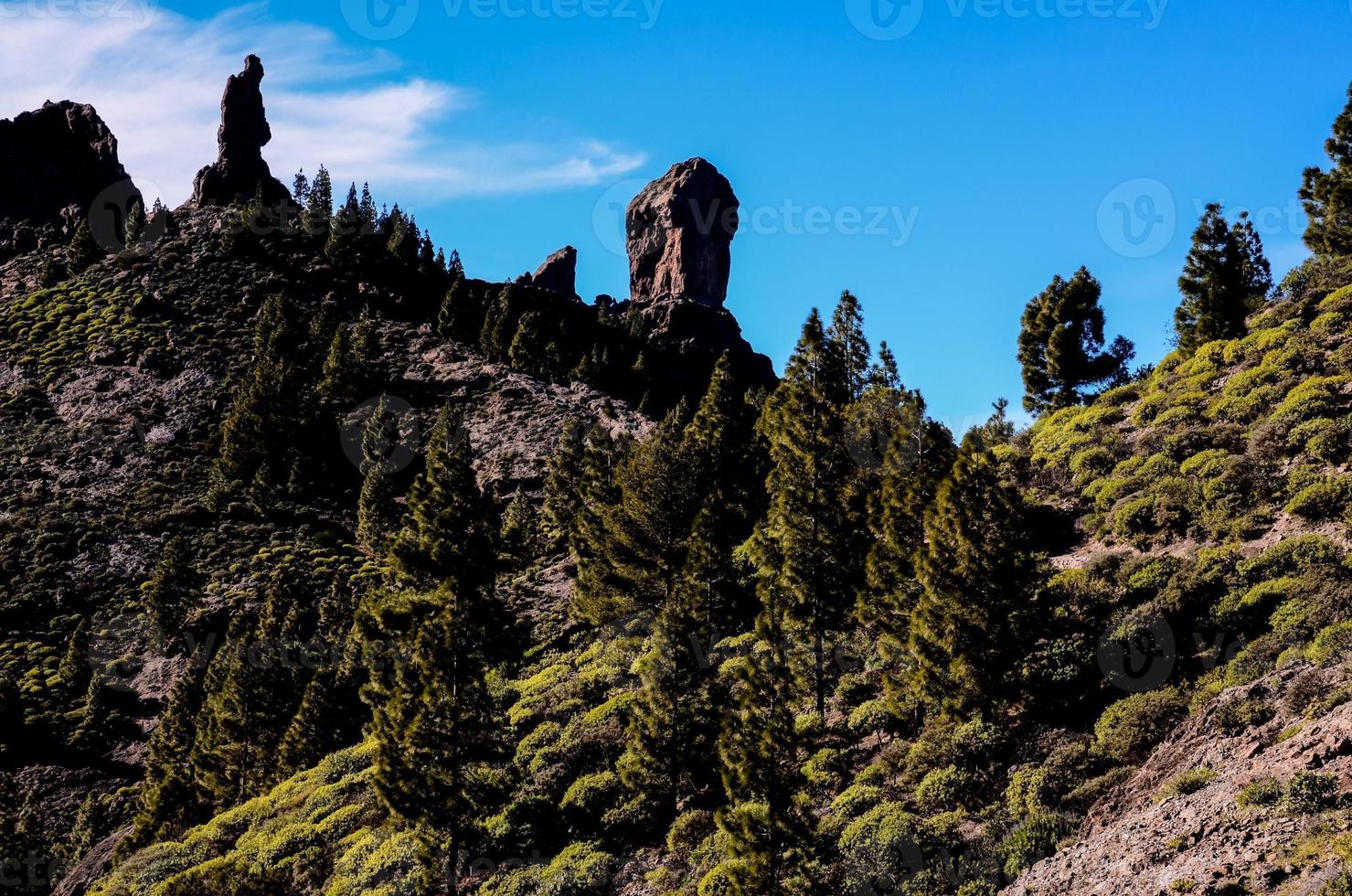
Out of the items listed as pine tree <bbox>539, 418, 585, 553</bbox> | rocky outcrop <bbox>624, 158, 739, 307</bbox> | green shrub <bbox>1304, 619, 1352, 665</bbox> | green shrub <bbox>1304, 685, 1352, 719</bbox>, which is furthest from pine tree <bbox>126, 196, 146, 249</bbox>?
green shrub <bbox>1304, 685, 1352, 719</bbox>

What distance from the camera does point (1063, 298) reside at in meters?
56.8

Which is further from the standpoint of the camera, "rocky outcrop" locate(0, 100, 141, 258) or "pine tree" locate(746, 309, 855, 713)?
"rocky outcrop" locate(0, 100, 141, 258)

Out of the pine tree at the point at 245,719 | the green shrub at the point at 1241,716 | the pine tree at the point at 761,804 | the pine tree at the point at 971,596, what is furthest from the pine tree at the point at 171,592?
the green shrub at the point at 1241,716

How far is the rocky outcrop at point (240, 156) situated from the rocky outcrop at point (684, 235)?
6415cm

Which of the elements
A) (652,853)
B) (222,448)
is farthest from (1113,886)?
(222,448)

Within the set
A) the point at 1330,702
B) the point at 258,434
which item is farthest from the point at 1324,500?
the point at 258,434

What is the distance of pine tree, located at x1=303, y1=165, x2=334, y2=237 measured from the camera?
452 feet

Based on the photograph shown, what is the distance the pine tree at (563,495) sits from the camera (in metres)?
65.8

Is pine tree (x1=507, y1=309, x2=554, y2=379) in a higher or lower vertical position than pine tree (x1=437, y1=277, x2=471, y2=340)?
lower

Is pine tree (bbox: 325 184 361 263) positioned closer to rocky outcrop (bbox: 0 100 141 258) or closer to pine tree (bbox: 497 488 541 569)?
rocky outcrop (bbox: 0 100 141 258)

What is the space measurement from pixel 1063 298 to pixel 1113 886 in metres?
44.4

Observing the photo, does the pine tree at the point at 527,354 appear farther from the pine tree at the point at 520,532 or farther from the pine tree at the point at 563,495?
the pine tree at the point at 563,495

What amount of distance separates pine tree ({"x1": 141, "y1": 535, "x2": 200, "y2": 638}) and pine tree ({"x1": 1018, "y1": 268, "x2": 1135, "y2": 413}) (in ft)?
191

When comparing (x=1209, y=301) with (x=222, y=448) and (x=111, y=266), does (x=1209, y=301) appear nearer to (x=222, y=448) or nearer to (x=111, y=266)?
(x=222, y=448)
